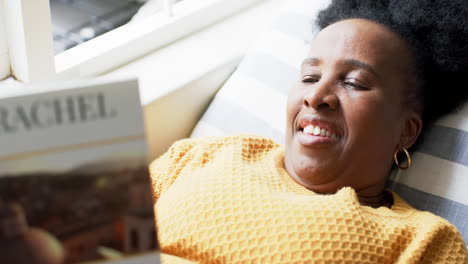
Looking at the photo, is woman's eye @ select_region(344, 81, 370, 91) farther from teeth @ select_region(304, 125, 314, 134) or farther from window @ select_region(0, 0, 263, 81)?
window @ select_region(0, 0, 263, 81)

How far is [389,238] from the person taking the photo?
1.11 meters

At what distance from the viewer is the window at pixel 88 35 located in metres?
1.50

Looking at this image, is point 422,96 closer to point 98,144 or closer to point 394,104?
point 394,104

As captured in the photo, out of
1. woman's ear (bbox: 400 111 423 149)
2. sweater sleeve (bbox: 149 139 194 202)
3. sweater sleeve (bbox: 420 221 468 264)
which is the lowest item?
sweater sleeve (bbox: 420 221 468 264)

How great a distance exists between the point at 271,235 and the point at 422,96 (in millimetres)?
518

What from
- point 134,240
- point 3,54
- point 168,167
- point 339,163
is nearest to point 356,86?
point 339,163

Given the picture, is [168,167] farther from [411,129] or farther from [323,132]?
[411,129]

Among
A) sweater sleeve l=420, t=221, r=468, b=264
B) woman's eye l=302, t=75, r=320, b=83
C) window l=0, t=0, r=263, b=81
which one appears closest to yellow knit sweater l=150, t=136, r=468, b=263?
sweater sleeve l=420, t=221, r=468, b=264

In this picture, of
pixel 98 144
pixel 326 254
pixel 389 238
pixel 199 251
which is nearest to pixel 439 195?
pixel 389 238

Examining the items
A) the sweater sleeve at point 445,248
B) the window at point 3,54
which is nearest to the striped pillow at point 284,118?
the sweater sleeve at point 445,248

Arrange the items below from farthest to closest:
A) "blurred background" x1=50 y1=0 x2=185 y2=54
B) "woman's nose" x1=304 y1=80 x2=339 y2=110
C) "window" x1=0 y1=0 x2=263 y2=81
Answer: "blurred background" x1=50 y1=0 x2=185 y2=54, "window" x1=0 y1=0 x2=263 y2=81, "woman's nose" x1=304 y1=80 x2=339 y2=110

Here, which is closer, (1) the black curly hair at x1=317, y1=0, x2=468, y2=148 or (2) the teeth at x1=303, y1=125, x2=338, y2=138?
(2) the teeth at x1=303, y1=125, x2=338, y2=138

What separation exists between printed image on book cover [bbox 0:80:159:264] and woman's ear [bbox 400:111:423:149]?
0.82 metres

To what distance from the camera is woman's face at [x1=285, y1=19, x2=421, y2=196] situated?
1242 mm
